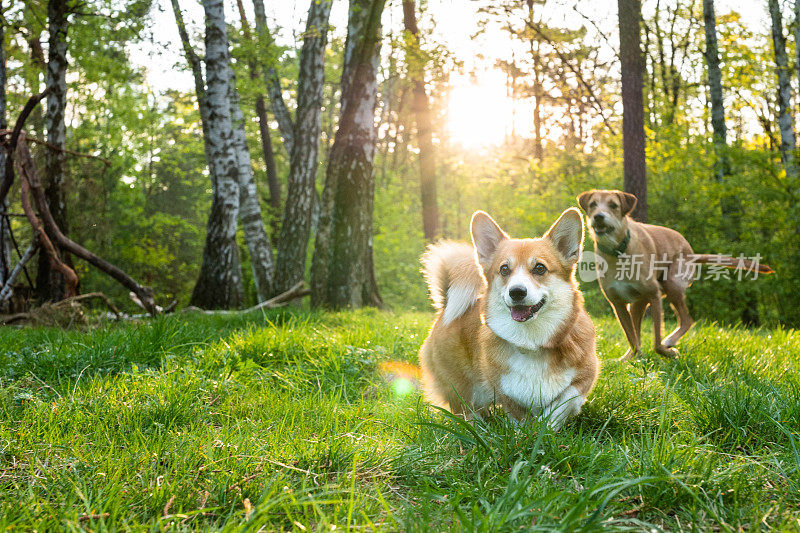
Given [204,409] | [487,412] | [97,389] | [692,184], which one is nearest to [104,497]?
[204,409]

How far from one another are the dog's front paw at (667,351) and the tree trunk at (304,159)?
8144mm

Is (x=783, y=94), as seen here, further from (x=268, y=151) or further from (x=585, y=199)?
(x=268, y=151)

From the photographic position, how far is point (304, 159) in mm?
12883

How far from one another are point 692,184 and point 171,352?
430 inches

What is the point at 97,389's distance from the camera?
12.0 feet

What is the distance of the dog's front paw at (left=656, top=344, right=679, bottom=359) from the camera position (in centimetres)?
553

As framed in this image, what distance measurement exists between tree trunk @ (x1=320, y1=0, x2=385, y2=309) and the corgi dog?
540 centimetres

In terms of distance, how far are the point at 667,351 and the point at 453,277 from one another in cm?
278

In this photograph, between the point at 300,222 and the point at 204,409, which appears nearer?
the point at 204,409

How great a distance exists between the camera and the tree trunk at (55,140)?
32.8 ft

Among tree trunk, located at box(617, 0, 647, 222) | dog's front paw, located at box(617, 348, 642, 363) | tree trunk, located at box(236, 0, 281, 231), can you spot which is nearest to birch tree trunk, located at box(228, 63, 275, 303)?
tree trunk, located at box(617, 0, 647, 222)

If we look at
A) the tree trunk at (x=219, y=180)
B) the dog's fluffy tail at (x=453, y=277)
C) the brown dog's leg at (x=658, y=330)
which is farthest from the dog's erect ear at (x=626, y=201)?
the tree trunk at (x=219, y=180)

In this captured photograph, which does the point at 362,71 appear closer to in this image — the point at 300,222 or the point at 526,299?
the point at 300,222

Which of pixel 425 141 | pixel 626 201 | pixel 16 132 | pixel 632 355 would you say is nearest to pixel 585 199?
pixel 626 201
